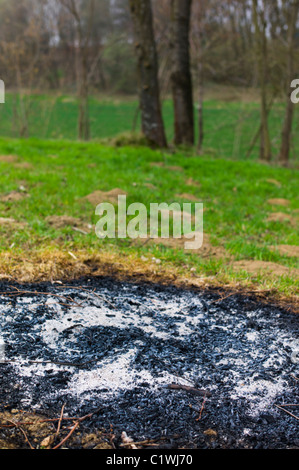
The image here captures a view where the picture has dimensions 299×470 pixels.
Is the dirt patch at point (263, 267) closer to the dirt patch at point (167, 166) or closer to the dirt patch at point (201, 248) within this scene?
the dirt patch at point (201, 248)

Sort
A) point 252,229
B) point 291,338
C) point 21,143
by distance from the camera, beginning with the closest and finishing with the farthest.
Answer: point 291,338 → point 252,229 → point 21,143

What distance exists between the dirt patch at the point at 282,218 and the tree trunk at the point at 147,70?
172 inches

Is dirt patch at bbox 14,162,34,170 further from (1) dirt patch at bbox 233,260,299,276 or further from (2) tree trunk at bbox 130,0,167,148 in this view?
(1) dirt patch at bbox 233,260,299,276

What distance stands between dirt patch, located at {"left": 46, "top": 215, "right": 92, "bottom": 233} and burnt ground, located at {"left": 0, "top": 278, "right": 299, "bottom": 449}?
1218mm

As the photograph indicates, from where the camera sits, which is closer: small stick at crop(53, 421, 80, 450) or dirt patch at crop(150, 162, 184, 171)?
small stick at crop(53, 421, 80, 450)

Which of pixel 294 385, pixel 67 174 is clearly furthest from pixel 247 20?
pixel 294 385

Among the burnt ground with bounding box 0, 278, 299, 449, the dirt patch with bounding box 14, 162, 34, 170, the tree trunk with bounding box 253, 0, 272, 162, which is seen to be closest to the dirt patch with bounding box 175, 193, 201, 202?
the dirt patch with bounding box 14, 162, 34, 170

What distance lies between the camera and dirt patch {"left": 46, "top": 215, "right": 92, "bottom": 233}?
420 centimetres

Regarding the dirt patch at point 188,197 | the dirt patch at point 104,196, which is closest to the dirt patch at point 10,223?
the dirt patch at point 104,196

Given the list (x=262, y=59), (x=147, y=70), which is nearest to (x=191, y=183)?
(x=147, y=70)

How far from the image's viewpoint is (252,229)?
183 inches

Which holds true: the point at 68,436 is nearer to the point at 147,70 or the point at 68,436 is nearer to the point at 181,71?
the point at 147,70

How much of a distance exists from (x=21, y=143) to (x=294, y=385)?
7.80m
